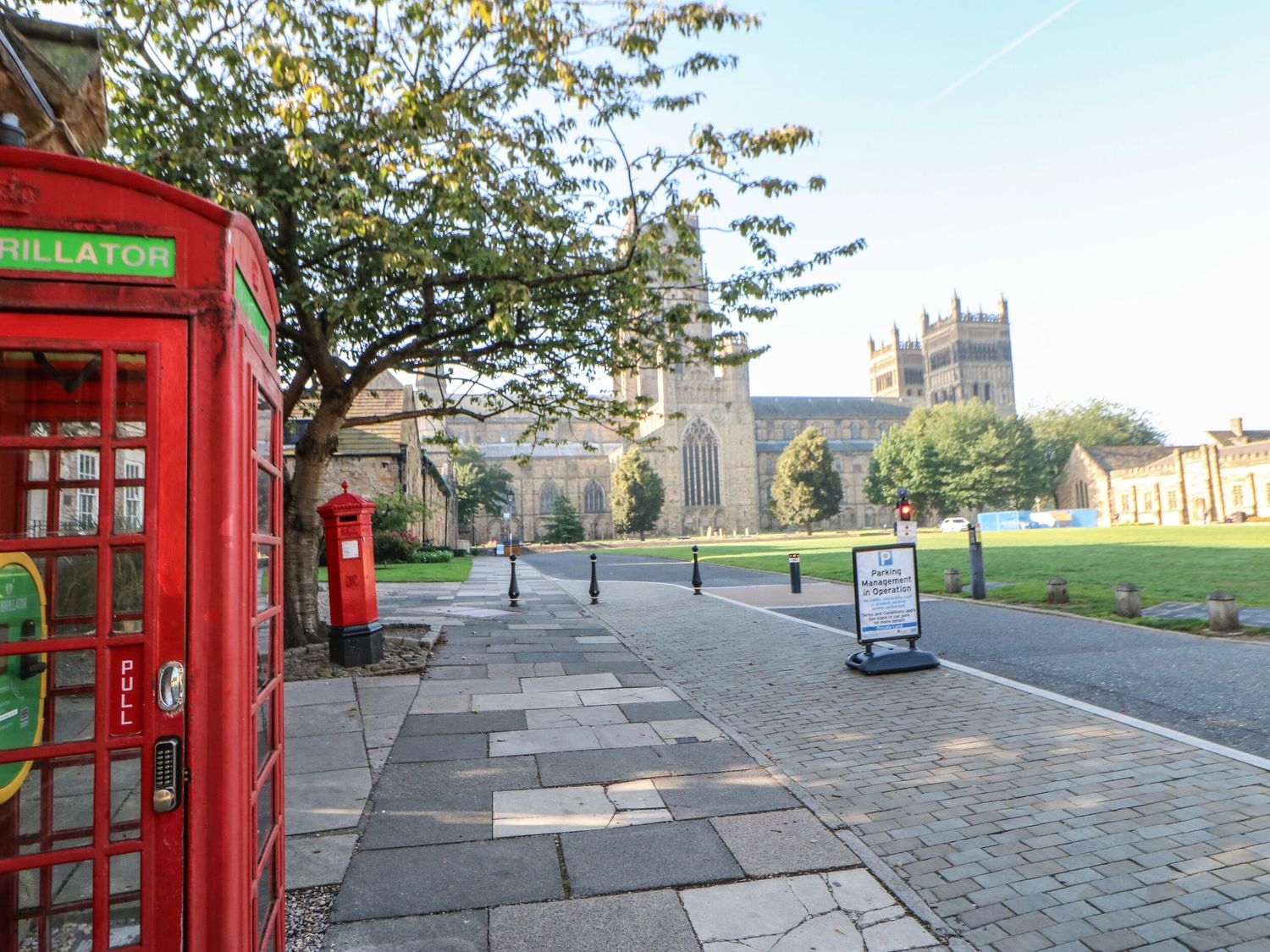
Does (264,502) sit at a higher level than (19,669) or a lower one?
higher

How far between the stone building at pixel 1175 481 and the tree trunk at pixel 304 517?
240ft

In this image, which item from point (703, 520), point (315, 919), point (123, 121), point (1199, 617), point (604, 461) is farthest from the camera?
point (604, 461)

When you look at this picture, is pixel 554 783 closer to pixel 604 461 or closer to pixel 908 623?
pixel 908 623

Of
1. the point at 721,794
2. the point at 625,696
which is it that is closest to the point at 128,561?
the point at 721,794

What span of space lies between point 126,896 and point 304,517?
787 centimetres

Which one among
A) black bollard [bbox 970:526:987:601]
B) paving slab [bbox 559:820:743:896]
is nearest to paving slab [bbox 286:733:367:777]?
paving slab [bbox 559:820:743:896]

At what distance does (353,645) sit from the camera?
847 centimetres

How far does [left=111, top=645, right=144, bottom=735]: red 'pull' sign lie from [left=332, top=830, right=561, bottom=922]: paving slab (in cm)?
179

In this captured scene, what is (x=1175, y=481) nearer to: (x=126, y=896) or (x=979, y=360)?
(x=979, y=360)

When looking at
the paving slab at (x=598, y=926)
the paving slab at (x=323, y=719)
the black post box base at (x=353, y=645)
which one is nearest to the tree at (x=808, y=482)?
the black post box base at (x=353, y=645)

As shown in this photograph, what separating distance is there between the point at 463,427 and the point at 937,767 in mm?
99240

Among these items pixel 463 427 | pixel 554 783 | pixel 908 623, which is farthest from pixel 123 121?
pixel 463 427

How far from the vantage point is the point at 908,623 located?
8.49 metres

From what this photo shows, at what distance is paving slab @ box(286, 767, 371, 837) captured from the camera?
440cm
